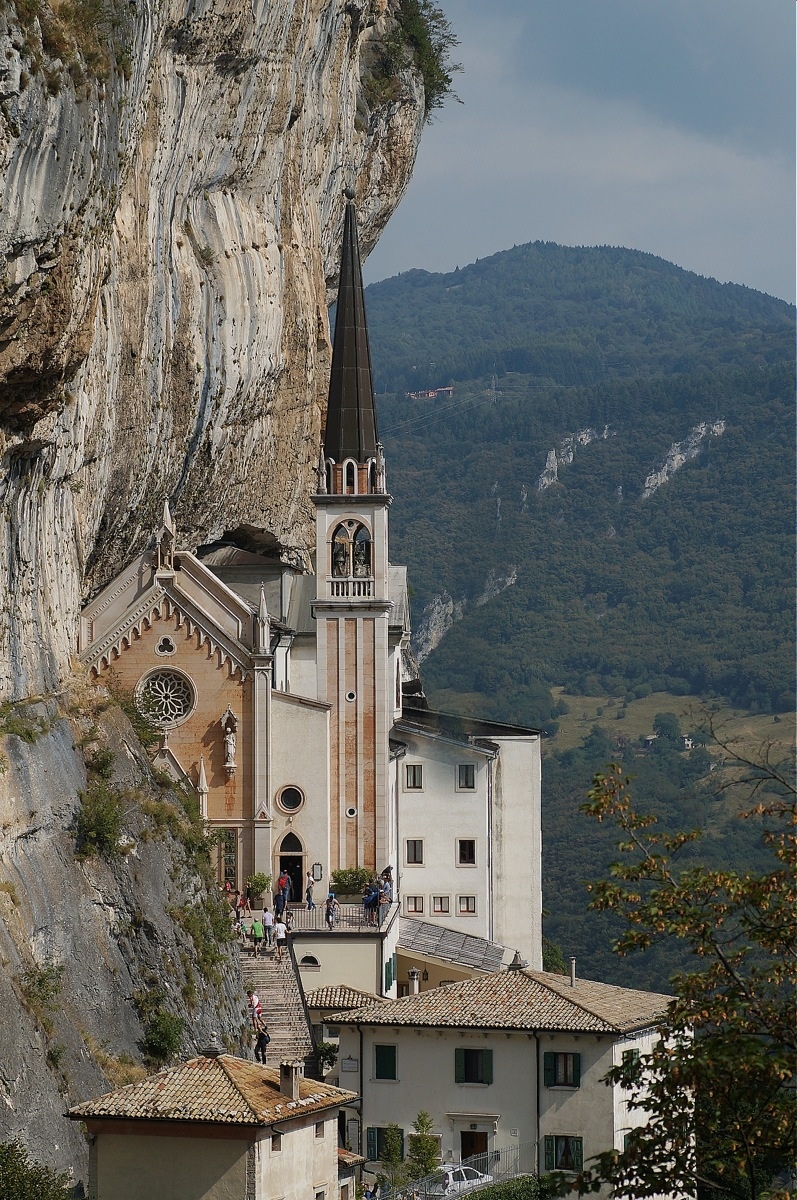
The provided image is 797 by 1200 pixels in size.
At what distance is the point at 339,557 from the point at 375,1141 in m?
18.3

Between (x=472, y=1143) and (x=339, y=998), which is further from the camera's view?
(x=339, y=998)

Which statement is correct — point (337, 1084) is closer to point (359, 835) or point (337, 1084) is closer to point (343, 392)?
point (359, 835)

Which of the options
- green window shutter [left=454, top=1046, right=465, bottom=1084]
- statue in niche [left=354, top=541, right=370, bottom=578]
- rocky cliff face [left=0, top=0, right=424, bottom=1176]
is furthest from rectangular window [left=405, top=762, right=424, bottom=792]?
green window shutter [left=454, top=1046, right=465, bottom=1084]

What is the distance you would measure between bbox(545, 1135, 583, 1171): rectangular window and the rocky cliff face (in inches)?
265

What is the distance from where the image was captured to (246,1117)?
97.8 feet

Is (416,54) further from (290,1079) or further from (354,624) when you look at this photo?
(290,1079)

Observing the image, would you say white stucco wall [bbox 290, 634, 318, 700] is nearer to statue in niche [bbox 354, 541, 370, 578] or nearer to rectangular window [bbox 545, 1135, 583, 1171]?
statue in niche [bbox 354, 541, 370, 578]

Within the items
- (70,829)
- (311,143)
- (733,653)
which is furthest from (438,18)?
(733,653)

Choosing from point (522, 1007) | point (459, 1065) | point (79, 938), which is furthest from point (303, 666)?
point (79, 938)

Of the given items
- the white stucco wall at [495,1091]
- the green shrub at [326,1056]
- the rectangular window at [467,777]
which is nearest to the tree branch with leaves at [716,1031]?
the white stucco wall at [495,1091]

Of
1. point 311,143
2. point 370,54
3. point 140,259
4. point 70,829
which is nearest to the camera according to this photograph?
point 70,829

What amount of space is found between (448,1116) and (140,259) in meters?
18.3

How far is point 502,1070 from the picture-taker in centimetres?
4128

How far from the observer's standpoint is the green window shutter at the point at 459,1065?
4159 centimetres
